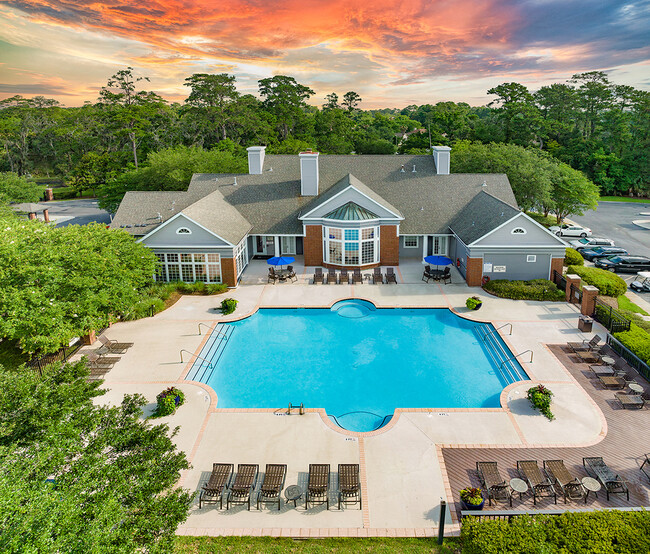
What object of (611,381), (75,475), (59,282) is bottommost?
(611,381)

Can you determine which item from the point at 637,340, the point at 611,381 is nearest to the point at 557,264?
the point at 637,340

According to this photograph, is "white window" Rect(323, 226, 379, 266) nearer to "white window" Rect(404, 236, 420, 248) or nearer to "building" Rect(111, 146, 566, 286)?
"building" Rect(111, 146, 566, 286)

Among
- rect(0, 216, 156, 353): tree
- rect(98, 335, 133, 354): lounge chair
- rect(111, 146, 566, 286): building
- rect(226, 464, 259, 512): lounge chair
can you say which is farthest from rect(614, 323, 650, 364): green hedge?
rect(0, 216, 156, 353): tree

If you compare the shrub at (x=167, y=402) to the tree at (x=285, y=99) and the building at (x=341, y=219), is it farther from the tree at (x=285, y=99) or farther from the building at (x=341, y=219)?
the tree at (x=285, y=99)

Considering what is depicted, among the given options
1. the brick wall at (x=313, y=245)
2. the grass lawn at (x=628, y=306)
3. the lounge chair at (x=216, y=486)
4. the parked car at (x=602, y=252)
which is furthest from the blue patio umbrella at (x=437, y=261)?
the lounge chair at (x=216, y=486)

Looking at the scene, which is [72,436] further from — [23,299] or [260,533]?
[23,299]

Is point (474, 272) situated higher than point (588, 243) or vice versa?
point (588, 243)

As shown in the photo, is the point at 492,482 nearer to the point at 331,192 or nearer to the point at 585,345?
the point at 585,345
